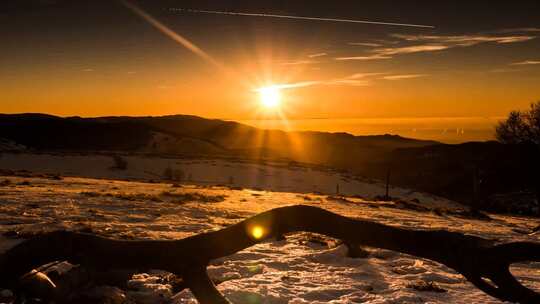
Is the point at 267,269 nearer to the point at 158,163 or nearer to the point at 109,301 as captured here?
the point at 109,301

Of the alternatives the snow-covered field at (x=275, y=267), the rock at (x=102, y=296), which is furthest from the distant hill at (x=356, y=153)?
the rock at (x=102, y=296)

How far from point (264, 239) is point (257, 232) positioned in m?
0.07

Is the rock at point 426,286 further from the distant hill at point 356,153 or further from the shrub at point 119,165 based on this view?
the shrub at point 119,165

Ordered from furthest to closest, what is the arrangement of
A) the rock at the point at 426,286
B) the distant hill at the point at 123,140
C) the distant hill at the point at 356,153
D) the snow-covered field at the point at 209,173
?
the distant hill at the point at 123,140, the distant hill at the point at 356,153, the snow-covered field at the point at 209,173, the rock at the point at 426,286

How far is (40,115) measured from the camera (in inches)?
5955

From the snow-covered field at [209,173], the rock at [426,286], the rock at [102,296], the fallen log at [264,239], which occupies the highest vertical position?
the fallen log at [264,239]

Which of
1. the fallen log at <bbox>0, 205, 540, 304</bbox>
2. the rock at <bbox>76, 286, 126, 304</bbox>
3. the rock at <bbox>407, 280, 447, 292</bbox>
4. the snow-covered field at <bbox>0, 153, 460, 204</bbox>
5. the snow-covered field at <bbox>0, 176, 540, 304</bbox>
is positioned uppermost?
the fallen log at <bbox>0, 205, 540, 304</bbox>

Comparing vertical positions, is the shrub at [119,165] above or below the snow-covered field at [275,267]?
below

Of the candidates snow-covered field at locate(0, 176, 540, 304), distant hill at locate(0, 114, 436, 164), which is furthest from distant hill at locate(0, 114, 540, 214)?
snow-covered field at locate(0, 176, 540, 304)

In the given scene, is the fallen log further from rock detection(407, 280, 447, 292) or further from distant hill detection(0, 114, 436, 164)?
distant hill detection(0, 114, 436, 164)

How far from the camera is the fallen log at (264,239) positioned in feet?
9.45

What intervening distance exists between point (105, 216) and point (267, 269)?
7.89 meters

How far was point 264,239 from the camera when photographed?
10.2 feet

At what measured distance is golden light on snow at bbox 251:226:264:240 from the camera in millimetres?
3119
